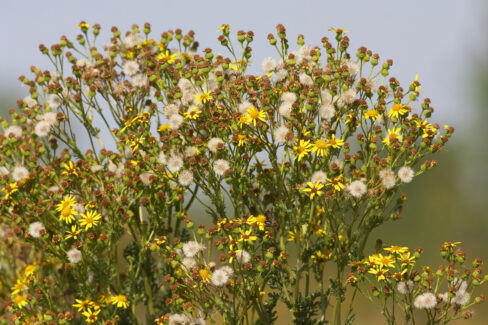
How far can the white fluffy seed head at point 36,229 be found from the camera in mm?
4530

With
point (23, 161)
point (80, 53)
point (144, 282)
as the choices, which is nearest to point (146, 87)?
point (80, 53)

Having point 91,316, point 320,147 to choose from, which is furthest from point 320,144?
point 91,316

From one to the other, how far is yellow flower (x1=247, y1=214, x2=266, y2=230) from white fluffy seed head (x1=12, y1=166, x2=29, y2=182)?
1722 mm

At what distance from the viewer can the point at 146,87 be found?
16.3 feet

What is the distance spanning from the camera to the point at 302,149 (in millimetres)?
4062

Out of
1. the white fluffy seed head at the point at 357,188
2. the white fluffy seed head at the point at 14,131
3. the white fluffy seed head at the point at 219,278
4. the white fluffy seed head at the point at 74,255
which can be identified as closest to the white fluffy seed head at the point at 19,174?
the white fluffy seed head at the point at 14,131

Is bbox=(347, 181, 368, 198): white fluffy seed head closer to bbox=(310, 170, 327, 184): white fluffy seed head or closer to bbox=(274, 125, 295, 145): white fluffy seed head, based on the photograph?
bbox=(310, 170, 327, 184): white fluffy seed head

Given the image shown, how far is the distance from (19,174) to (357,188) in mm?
2374

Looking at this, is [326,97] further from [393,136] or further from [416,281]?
[416,281]

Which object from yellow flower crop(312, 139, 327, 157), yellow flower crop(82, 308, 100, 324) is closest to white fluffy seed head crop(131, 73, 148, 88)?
yellow flower crop(312, 139, 327, 157)

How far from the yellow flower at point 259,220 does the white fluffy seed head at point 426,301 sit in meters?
1.05

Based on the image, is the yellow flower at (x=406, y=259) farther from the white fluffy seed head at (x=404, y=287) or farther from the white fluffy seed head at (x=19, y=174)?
the white fluffy seed head at (x=19, y=174)

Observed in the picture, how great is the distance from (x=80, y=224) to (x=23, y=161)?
0.90 metres

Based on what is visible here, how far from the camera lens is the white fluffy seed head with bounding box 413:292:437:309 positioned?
4.04 meters
